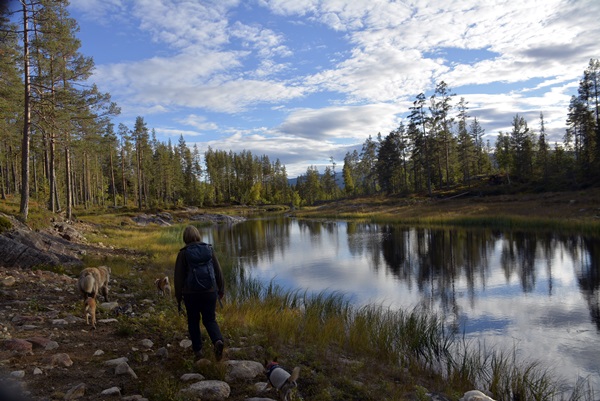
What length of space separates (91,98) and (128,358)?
982 inches

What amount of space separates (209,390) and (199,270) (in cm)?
164

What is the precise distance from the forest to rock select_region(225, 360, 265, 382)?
5002 millimetres

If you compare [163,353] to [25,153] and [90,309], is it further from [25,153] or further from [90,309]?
[25,153]

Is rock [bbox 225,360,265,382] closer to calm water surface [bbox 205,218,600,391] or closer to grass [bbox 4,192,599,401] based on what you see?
grass [bbox 4,192,599,401]

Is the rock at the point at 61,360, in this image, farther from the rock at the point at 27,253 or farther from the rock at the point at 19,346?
the rock at the point at 27,253

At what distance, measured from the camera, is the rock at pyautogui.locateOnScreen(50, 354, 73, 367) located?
522 cm

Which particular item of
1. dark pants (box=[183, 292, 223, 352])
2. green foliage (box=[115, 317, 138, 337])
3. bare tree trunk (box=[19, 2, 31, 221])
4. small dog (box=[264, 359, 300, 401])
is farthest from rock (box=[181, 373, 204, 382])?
bare tree trunk (box=[19, 2, 31, 221])

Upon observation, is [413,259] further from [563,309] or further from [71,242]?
[71,242]

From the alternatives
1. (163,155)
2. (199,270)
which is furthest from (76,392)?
(163,155)

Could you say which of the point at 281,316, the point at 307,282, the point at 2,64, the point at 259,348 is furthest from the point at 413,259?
the point at 2,64

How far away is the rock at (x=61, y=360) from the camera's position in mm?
5219

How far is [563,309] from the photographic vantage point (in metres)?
12.8

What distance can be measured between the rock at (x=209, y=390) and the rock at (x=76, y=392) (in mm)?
1122

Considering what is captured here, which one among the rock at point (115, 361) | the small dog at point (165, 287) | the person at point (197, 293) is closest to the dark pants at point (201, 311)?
the person at point (197, 293)
